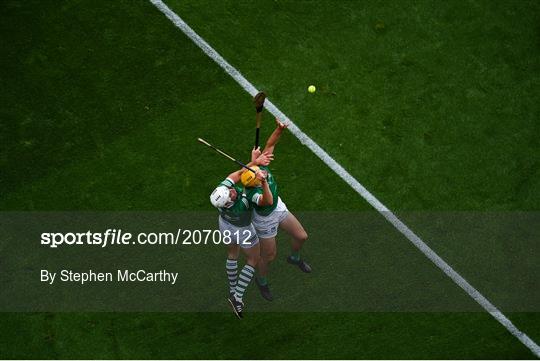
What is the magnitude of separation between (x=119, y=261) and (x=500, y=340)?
5.61 metres

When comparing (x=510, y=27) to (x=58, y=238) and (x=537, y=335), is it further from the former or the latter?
(x=58, y=238)

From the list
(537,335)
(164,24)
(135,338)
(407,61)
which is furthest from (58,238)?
(537,335)

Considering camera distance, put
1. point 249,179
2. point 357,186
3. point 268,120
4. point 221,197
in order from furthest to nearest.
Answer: point 268,120 → point 357,186 → point 249,179 → point 221,197

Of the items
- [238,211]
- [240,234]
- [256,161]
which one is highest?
[256,161]

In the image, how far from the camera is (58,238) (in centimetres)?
1369

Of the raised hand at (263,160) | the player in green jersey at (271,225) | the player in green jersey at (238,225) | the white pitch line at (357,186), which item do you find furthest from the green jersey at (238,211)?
the white pitch line at (357,186)

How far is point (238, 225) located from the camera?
12.3 m

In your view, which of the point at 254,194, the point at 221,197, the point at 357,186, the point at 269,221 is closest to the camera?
the point at 221,197

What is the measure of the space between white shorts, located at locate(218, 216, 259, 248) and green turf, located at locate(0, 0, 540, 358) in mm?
1287

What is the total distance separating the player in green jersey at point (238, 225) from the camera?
11.7 metres

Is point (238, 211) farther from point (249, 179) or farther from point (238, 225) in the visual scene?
point (249, 179)

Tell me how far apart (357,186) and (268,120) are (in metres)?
1.75

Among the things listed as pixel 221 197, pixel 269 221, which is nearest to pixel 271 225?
pixel 269 221

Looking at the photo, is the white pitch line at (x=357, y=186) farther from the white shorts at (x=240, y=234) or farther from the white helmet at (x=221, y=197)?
the white helmet at (x=221, y=197)
